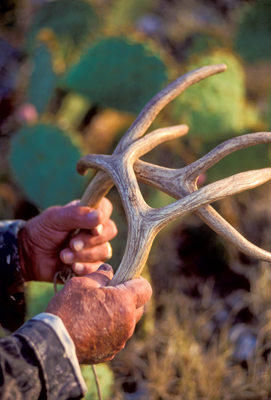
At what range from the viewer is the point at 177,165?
7.95ft

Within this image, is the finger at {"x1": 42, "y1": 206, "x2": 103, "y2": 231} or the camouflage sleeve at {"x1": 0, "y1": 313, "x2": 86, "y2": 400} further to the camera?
the finger at {"x1": 42, "y1": 206, "x2": 103, "y2": 231}

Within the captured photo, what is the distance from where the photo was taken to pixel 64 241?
1.00 metres

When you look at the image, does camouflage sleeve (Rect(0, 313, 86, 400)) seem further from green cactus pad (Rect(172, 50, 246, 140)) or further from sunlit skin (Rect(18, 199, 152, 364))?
green cactus pad (Rect(172, 50, 246, 140))

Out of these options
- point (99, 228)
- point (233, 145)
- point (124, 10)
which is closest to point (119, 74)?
point (99, 228)

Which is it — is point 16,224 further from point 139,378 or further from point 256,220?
point 256,220

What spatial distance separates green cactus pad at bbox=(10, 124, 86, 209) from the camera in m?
1.64

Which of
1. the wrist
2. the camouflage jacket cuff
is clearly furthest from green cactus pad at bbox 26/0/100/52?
the camouflage jacket cuff

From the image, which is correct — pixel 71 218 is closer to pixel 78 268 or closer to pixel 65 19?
Answer: pixel 78 268

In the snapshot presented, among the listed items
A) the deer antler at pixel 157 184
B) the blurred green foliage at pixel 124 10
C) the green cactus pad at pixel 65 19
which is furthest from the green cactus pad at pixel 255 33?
the deer antler at pixel 157 184

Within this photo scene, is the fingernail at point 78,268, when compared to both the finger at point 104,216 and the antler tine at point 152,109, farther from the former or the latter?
the antler tine at point 152,109

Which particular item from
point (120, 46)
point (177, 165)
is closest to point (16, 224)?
point (120, 46)

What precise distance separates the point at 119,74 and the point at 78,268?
1251 mm

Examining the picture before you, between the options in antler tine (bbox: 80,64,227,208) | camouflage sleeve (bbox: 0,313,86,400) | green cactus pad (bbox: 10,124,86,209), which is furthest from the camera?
green cactus pad (bbox: 10,124,86,209)

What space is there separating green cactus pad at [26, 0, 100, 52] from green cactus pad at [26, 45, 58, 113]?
0.82 meters
